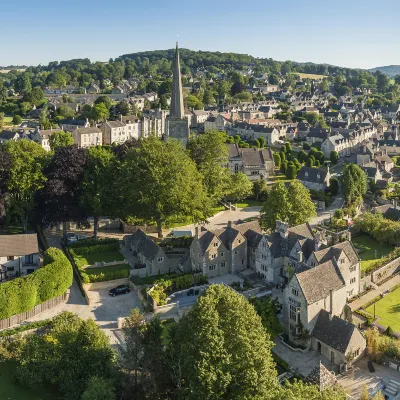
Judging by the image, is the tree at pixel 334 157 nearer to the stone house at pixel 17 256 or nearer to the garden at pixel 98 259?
the garden at pixel 98 259

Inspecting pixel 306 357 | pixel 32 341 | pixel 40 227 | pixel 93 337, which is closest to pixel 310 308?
pixel 306 357

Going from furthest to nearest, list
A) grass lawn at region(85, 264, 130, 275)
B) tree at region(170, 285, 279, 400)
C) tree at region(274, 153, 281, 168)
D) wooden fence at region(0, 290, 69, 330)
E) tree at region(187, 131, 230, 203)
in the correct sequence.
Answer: tree at region(274, 153, 281, 168)
tree at region(187, 131, 230, 203)
grass lawn at region(85, 264, 130, 275)
wooden fence at region(0, 290, 69, 330)
tree at region(170, 285, 279, 400)

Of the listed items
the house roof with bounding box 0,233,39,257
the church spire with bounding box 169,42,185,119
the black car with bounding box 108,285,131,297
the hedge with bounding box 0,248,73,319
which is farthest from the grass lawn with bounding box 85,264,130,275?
the church spire with bounding box 169,42,185,119

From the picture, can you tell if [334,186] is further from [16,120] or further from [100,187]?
[16,120]

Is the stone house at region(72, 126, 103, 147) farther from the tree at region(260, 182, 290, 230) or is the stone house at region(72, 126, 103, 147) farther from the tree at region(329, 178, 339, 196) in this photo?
the tree at region(260, 182, 290, 230)

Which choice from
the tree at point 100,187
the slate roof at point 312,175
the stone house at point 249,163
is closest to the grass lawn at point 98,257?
the tree at point 100,187

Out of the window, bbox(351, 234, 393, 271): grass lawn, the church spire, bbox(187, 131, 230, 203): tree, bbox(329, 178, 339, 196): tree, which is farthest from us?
bbox(329, 178, 339, 196): tree

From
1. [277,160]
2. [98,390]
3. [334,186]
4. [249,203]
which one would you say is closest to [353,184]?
[334,186]
